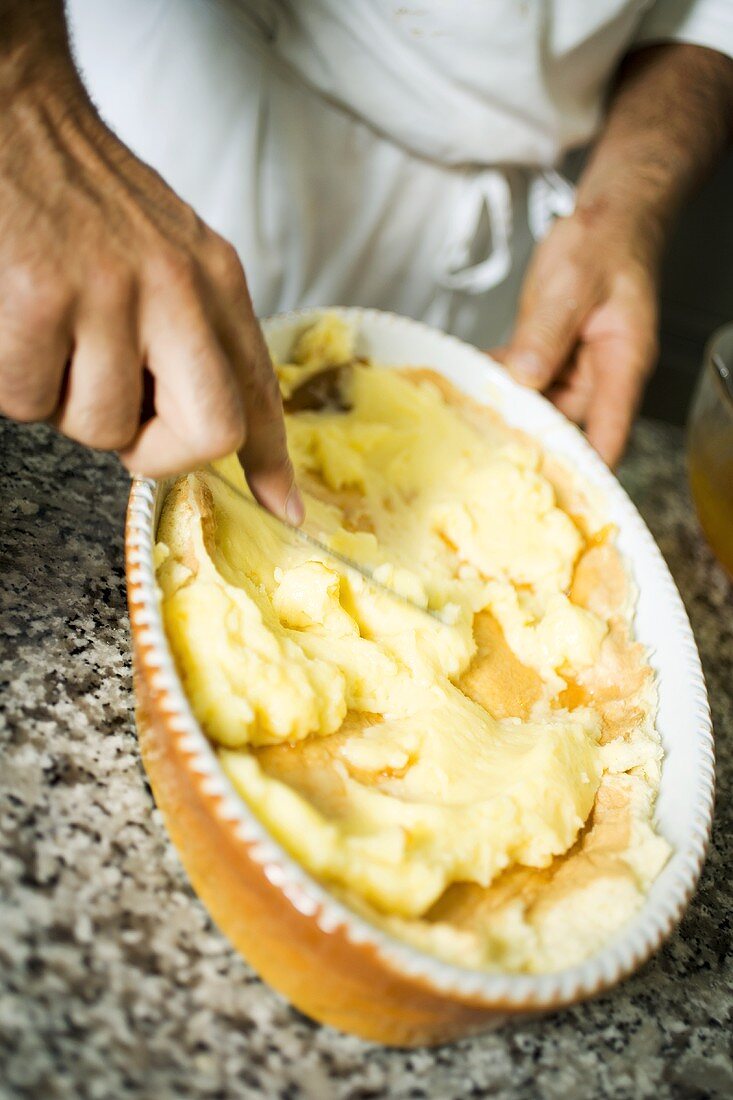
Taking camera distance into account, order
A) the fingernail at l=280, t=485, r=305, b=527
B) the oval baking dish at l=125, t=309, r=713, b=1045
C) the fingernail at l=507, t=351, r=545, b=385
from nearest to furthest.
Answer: the oval baking dish at l=125, t=309, r=713, b=1045 < the fingernail at l=280, t=485, r=305, b=527 < the fingernail at l=507, t=351, r=545, b=385

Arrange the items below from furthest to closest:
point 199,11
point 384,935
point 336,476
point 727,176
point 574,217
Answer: point 727,176 → point 574,217 → point 199,11 → point 336,476 → point 384,935

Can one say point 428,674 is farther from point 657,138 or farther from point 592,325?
point 657,138

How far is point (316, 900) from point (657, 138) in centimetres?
124

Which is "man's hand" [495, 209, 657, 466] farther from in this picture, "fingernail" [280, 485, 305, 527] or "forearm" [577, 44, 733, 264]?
"fingernail" [280, 485, 305, 527]

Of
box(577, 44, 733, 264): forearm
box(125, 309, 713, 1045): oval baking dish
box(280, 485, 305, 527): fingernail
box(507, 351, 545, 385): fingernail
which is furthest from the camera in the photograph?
box(577, 44, 733, 264): forearm

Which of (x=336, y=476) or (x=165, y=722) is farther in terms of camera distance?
(x=336, y=476)

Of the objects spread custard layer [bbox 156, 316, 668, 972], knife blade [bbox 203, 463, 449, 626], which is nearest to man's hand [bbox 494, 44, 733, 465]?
spread custard layer [bbox 156, 316, 668, 972]

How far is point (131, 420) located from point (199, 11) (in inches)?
29.0

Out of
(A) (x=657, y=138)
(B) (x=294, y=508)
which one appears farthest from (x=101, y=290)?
(A) (x=657, y=138)

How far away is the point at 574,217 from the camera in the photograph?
1.24 meters

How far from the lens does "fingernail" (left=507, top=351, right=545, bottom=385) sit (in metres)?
1.06

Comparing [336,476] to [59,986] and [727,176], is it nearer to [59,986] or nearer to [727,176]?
[59,986]

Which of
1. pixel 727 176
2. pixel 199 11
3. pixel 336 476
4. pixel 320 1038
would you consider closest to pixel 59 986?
pixel 320 1038

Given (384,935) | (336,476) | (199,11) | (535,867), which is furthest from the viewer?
(199,11)
